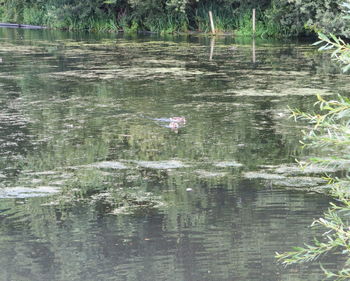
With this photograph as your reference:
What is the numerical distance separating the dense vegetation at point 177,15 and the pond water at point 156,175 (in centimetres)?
767

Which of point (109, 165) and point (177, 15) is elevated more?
point (177, 15)

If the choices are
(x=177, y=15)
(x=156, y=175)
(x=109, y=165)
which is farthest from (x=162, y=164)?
(x=177, y=15)

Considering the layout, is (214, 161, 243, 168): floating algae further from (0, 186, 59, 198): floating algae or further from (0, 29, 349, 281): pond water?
(0, 186, 59, 198): floating algae

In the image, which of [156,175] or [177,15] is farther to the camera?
[177,15]

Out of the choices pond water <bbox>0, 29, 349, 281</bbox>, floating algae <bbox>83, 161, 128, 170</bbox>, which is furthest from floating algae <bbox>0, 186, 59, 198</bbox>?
floating algae <bbox>83, 161, 128, 170</bbox>

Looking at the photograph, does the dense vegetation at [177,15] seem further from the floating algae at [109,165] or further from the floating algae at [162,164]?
the floating algae at [109,165]

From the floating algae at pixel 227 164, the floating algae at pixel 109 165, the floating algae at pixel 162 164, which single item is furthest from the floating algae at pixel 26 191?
the floating algae at pixel 227 164

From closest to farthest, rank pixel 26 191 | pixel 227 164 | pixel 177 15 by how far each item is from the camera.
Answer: pixel 26 191
pixel 227 164
pixel 177 15

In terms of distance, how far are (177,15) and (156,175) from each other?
19.4 m

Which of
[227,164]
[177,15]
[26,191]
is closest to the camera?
[26,191]

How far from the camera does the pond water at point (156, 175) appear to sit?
446 cm

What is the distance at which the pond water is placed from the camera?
176 inches

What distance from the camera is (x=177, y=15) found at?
25.1m

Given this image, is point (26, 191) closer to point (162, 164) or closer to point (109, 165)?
point (109, 165)
